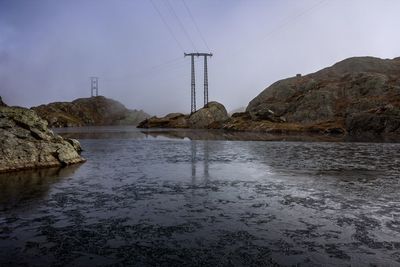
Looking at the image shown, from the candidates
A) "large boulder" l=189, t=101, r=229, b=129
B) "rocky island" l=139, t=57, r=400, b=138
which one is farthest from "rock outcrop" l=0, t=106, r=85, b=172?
"large boulder" l=189, t=101, r=229, b=129

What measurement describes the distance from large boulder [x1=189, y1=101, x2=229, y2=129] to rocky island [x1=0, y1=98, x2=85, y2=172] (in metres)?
100

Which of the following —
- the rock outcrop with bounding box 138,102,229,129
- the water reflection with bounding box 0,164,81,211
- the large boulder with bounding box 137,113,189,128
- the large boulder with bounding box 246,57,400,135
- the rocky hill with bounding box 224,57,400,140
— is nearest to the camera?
the water reflection with bounding box 0,164,81,211

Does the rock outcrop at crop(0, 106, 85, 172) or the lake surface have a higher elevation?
the rock outcrop at crop(0, 106, 85, 172)

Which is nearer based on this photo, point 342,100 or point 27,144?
point 27,144

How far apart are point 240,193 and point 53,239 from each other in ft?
Result: 32.5

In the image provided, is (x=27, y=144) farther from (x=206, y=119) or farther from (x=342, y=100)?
(x=206, y=119)

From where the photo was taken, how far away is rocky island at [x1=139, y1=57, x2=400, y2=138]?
81562mm

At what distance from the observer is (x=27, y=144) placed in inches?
1076

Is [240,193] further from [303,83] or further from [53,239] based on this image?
[303,83]

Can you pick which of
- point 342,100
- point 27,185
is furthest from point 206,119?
point 27,185

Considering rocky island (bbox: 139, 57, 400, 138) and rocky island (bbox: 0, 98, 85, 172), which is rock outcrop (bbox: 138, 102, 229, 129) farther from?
rocky island (bbox: 0, 98, 85, 172)

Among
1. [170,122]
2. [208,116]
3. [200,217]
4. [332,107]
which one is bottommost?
[200,217]

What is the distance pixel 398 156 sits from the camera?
34.8m

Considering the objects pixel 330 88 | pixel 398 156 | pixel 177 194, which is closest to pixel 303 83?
pixel 330 88
